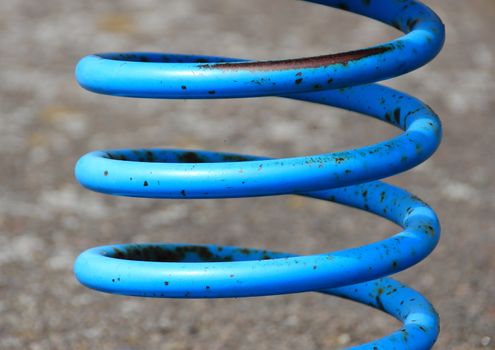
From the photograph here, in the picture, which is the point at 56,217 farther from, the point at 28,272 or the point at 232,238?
the point at 232,238

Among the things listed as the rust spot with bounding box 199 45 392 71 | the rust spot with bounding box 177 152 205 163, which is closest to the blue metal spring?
the rust spot with bounding box 199 45 392 71

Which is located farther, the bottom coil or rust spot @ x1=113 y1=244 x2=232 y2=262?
rust spot @ x1=113 y1=244 x2=232 y2=262

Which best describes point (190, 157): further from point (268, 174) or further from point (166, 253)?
point (268, 174)

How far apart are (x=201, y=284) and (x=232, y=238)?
1496mm

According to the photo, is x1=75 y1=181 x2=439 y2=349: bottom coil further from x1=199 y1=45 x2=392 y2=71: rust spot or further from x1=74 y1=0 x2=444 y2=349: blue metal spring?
x1=199 y1=45 x2=392 y2=71: rust spot

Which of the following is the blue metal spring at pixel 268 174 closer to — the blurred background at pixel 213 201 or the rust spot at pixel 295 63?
the rust spot at pixel 295 63

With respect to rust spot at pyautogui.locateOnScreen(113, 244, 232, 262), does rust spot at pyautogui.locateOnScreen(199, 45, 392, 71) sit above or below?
above

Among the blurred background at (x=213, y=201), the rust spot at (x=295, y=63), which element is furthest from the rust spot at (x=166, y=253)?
the blurred background at (x=213, y=201)

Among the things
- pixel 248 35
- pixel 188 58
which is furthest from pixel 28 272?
pixel 248 35

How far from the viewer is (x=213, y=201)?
3146mm

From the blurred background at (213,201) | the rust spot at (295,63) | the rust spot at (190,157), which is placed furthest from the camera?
the blurred background at (213,201)

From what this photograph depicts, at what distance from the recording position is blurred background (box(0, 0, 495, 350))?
7.96ft

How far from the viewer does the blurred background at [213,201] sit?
7.96 feet

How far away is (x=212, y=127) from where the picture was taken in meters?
3.61
